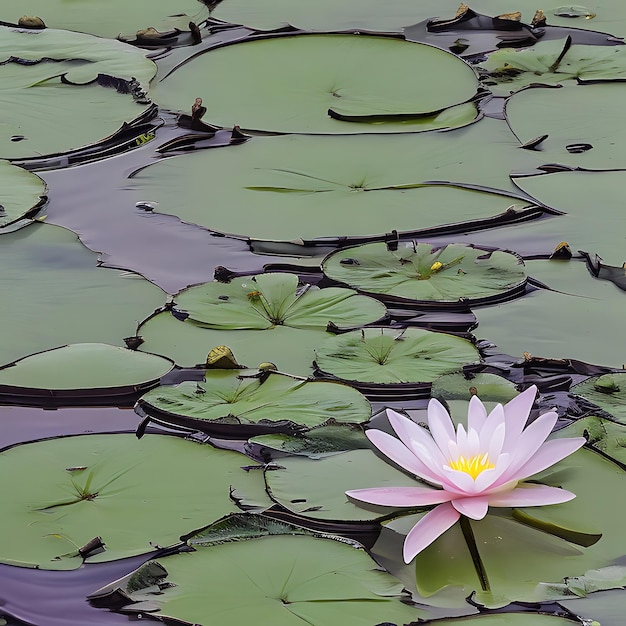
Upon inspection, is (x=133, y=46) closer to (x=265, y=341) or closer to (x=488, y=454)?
(x=265, y=341)

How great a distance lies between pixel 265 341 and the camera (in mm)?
1811

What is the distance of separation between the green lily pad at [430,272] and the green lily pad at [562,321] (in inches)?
2.0

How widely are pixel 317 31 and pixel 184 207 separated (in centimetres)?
120

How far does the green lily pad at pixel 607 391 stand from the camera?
A: 1.59 m

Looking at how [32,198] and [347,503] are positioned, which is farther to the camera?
[32,198]

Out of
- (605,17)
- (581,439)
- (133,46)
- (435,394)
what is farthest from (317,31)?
(581,439)

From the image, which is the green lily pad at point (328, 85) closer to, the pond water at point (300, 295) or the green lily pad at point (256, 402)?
the pond water at point (300, 295)

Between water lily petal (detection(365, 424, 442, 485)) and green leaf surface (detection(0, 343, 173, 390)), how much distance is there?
18.3 inches

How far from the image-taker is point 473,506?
4.33ft

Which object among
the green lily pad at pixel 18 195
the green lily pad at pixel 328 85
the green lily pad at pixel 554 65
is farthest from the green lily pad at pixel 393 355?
the green lily pad at pixel 554 65

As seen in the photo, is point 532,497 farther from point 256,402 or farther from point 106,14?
point 106,14

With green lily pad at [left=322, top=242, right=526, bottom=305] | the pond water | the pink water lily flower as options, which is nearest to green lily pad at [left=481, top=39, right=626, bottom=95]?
the pond water

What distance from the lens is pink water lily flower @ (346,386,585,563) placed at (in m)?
1.32

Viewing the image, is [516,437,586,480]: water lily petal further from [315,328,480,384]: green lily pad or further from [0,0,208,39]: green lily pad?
[0,0,208,39]: green lily pad
